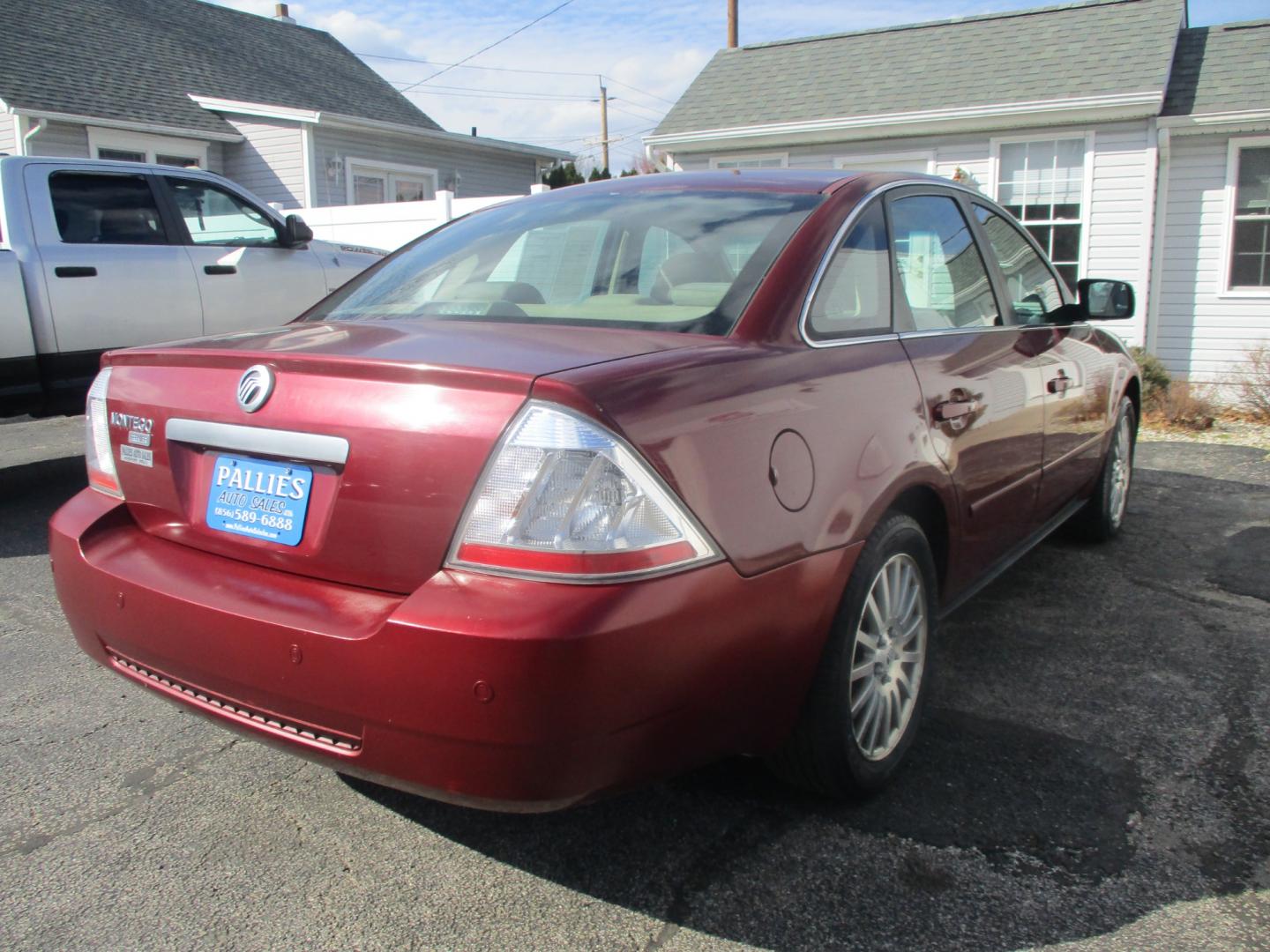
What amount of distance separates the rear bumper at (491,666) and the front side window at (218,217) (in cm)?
542

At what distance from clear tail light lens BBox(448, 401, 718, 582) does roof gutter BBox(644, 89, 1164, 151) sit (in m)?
11.2

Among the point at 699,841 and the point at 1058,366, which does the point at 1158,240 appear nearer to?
the point at 1058,366

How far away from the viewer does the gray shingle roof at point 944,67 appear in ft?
38.9

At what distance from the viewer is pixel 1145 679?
11.8ft

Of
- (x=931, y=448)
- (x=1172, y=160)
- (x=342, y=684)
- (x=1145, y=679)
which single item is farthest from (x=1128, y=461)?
(x=1172, y=160)

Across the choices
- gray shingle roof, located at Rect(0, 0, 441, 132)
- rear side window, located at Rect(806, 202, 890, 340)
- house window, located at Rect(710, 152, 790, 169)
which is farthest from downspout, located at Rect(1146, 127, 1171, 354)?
gray shingle roof, located at Rect(0, 0, 441, 132)

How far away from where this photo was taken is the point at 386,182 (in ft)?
61.7

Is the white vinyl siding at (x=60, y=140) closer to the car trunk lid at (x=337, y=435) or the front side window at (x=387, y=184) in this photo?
the front side window at (x=387, y=184)

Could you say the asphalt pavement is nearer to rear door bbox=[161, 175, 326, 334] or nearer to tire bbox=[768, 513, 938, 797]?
tire bbox=[768, 513, 938, 797]

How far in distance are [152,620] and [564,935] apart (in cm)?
111

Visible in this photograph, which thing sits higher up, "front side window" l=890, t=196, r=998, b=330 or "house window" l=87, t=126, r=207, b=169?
"house window" l=87, t=126, r=207, b=169

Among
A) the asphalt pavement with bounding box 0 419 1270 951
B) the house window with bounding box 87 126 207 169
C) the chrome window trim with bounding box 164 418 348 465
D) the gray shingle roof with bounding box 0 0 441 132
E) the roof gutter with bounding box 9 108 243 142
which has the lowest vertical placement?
the asphalt pavement with bounding box 0 419 1270 951

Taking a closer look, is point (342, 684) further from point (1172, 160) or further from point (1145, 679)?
point (1172, 160)

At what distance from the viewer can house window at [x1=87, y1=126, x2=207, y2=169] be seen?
15859mm
